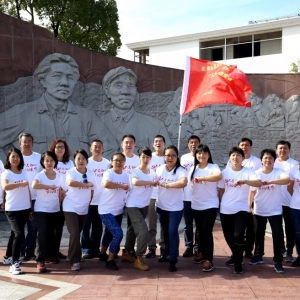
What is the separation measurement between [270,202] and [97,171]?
2.06m

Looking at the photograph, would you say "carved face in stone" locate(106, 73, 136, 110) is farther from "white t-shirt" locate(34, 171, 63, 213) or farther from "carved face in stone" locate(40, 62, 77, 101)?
"white t-shirt" locate(34, 171, 63, 213)

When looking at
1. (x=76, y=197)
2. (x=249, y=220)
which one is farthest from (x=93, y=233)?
(x=249, y=220)

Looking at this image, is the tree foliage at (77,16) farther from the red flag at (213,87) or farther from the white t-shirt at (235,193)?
the white t-shirt at (235,193)

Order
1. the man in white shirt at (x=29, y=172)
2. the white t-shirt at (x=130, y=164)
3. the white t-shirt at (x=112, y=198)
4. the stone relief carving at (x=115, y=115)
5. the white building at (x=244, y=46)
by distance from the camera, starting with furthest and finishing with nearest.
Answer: the white building at (x=244, y=46) → the stone relief carving at (x=115, y=115) → the white t-shirt at (x=130, y=164) → the man in white shirt at (x=29, y=172) → the white t-shirt at (x=112, y=198)

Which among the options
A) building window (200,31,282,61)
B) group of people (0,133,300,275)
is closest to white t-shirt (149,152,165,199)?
group of people (0,133,300,275)

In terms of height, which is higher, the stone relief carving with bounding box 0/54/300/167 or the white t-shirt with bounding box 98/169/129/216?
the stone relief carving with bounding box 0/54/300/167

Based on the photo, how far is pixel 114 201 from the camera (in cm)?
477

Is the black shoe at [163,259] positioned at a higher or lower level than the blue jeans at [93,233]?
lower

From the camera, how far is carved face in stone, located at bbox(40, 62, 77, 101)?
331 inches

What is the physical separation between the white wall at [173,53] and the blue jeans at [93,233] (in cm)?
1887

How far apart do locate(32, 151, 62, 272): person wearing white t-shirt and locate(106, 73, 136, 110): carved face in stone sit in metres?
4.41

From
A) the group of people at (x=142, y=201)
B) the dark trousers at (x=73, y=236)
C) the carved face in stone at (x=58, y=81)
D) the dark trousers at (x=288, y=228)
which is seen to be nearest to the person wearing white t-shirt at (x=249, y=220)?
the group of people at (x=142, y=201)

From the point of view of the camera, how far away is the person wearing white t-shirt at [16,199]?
456 cm

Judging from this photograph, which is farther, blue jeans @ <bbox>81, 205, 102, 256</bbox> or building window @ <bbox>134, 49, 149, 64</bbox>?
building window @ <bbox>134, 49, 149, 64</bbox>
